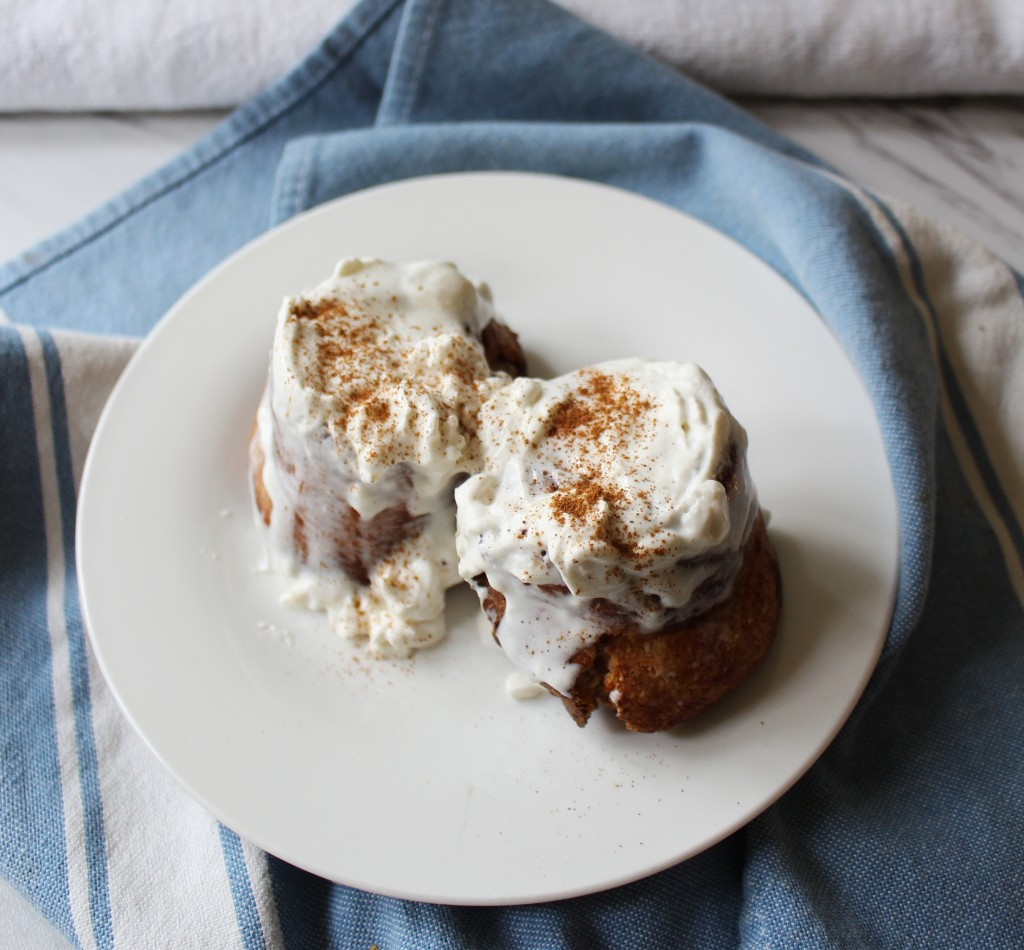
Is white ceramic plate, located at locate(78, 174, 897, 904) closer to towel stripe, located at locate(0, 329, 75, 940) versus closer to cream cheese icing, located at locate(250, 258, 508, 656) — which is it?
cream cheese icing, located at locate(250, 258, 508, 656)

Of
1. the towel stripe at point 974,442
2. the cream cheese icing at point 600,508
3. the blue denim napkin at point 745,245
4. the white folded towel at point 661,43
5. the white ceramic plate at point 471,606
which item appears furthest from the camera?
the white folded towel at point 661,43

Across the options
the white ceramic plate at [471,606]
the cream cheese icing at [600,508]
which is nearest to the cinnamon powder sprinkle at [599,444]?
the cream cheese icing at [600,508]

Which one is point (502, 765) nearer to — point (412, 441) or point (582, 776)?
point (582, 776)

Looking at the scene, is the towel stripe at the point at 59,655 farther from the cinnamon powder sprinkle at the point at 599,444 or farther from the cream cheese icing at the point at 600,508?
the cinnamon powder sprinkle at the point at 599,444

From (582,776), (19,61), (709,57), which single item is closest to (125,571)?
(582,776)

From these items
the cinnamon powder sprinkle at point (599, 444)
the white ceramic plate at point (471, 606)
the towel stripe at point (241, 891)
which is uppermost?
the cinnamon powder sprinkle at point (599, 444)

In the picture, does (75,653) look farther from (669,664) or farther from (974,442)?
(974,442)

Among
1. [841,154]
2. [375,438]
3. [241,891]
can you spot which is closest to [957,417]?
[841,154]

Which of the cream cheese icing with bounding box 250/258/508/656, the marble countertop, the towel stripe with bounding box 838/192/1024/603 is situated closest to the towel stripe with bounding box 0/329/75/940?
the cream cheese icing with bounding box 250/258/508/656

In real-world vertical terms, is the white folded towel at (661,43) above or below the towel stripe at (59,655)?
above
